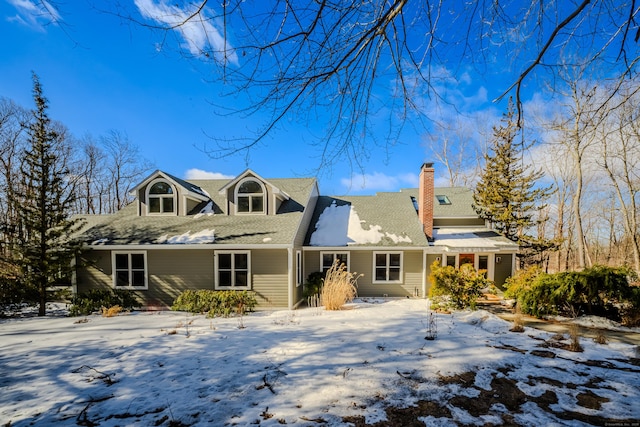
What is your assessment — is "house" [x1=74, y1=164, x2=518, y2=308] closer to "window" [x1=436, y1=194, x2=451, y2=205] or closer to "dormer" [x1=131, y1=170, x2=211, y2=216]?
"dormer" [x1=131, y1=170, x2=211, y2=216]

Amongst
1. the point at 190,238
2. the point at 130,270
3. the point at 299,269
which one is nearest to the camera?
the point at 190,238

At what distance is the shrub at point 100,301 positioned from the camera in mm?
9844

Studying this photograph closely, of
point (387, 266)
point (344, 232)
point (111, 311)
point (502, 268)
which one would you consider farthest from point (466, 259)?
point (111, 311)

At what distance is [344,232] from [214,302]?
652 cm

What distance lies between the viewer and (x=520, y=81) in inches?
127

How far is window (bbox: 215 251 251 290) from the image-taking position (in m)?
10.7

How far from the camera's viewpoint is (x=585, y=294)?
24.5 ft

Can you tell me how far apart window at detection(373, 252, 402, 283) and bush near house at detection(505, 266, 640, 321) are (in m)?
5.06

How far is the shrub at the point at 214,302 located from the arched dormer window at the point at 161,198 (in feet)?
14.7

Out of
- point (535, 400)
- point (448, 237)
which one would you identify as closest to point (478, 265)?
point (448, 237)

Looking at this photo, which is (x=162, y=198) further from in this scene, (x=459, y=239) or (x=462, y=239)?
(x=462, y=239)

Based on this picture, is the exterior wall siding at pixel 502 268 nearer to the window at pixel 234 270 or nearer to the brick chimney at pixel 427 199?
the brick chimney at pixel 427 199

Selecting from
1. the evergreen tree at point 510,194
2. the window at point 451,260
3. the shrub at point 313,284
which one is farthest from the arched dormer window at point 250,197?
the evergreen tree at point 510,194

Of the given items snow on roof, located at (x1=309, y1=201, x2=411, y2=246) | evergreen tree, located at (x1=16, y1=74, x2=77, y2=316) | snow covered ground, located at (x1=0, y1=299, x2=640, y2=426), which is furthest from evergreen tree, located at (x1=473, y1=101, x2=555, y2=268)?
evergreen tree, located at (x1=16, y1=74, x2=77, y2=316)
